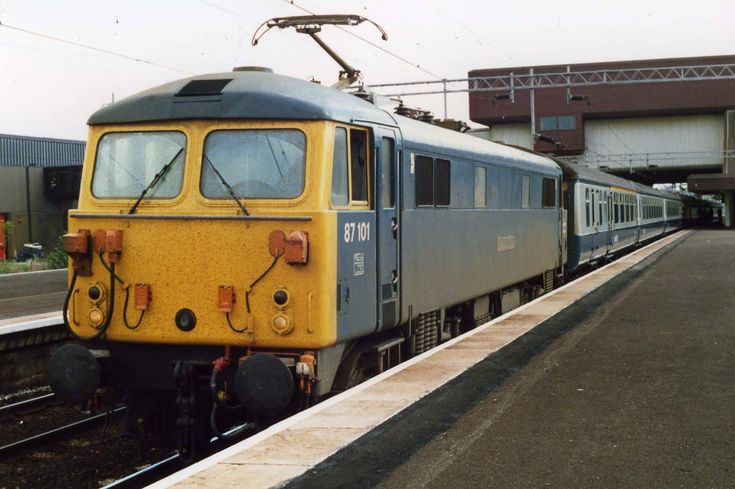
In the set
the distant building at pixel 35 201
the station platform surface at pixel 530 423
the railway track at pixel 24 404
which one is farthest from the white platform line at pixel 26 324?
the distant building at pixel 35 201

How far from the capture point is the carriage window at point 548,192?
16.8m

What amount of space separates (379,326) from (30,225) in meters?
38.5

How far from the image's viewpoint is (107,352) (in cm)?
765

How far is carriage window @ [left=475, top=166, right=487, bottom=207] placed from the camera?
1186 cm

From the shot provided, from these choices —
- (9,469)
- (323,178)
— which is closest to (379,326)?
(323,178)

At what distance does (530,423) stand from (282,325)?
84.7 inches

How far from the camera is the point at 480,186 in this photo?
12031mm

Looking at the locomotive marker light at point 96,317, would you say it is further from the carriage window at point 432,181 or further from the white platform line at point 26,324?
the white platform line at point 26,324

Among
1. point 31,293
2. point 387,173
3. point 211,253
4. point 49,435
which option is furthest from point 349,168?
point 31,293

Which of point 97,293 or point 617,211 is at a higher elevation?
point 617,211

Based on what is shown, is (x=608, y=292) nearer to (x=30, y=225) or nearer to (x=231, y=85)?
(x=231, y=85)

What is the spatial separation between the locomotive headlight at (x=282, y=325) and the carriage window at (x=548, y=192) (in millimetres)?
10454

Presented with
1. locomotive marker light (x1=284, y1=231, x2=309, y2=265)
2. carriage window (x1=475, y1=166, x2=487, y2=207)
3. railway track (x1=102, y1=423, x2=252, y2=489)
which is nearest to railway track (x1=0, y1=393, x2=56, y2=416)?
railway track (x1=102, y1=423, x2=252, y2=489)

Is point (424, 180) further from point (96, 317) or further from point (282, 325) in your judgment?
point (96, 317)
